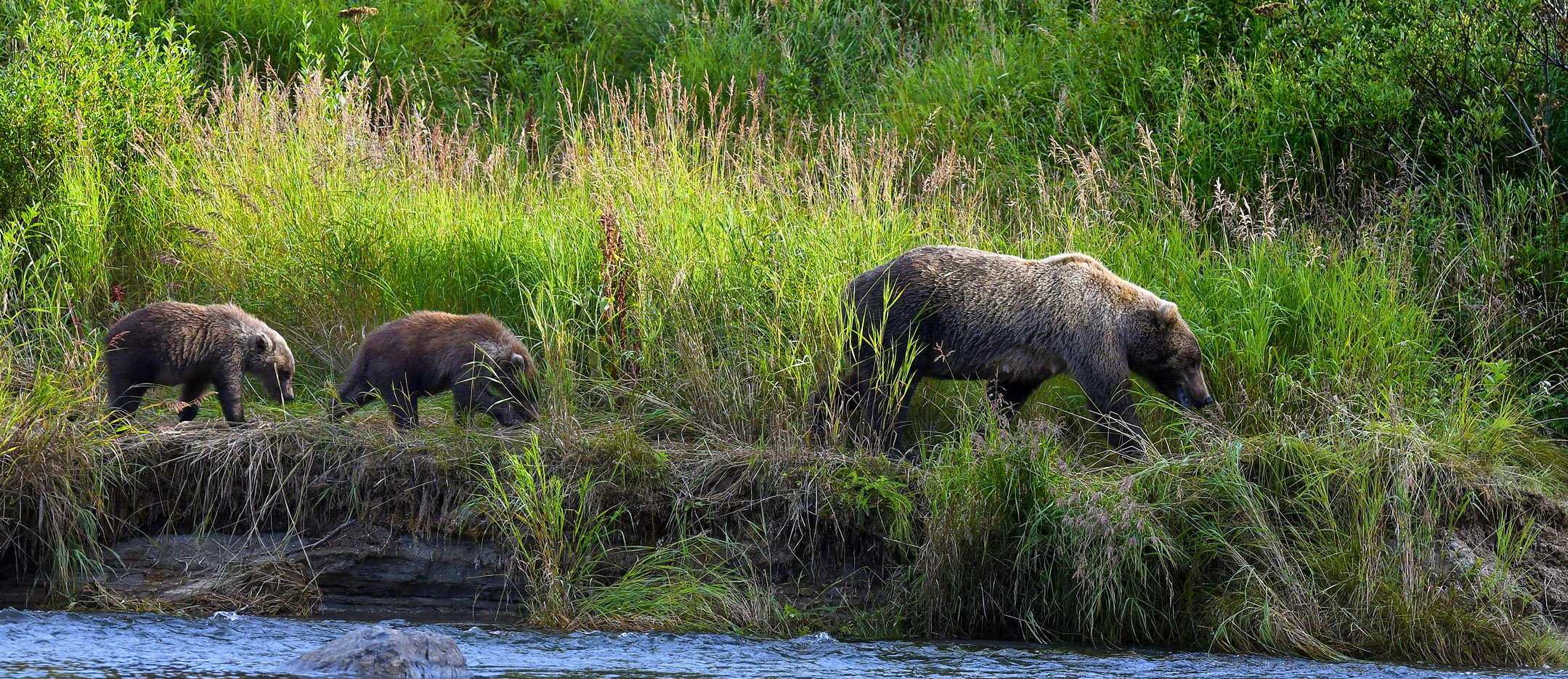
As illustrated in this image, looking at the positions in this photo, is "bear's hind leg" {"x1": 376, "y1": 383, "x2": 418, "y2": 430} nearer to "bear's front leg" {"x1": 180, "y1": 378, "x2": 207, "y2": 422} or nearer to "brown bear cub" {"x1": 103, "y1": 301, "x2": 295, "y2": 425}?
"brown bear cub" {"x1": 103, "y1": 301, "x2": 295, "y2": 425}

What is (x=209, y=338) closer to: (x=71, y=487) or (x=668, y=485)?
(x=71, y=487)

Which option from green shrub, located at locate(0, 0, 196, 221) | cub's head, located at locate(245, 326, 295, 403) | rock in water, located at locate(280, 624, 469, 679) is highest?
green shrub, located at locate(0, 0, 196, 221)

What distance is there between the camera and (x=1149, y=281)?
838 centimetres

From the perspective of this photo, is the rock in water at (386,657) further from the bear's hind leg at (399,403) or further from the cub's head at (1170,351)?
the cub's head at (1170,351)

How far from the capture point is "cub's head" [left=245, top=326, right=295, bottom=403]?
7812 millimetres

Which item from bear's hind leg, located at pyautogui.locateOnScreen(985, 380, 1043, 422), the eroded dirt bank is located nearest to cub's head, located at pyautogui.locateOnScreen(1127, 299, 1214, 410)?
bear's hind leg, located at pyautogui.locateOnScreen(985, 380, 1043, 422)

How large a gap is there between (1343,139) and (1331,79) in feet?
1.38

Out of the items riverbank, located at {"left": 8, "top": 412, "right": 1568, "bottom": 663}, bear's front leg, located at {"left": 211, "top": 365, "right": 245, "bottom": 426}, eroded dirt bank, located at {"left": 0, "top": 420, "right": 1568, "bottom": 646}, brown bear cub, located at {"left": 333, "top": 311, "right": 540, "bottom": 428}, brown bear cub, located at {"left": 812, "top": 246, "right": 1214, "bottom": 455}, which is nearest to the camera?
riverbank, located at {"left": 8, "top": 412, "right": 1568, "bottom": 663}

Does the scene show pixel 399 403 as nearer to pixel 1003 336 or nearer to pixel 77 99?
pixel 1003 336

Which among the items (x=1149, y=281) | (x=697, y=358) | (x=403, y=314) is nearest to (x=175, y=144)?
(x=403, y=314)

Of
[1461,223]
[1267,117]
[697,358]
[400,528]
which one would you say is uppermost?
[1267,117]

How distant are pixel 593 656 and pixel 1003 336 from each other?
2.71m

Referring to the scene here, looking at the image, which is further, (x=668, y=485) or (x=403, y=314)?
(x=403, y=314)

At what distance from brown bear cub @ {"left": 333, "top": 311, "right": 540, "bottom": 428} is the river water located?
56.5 inches
